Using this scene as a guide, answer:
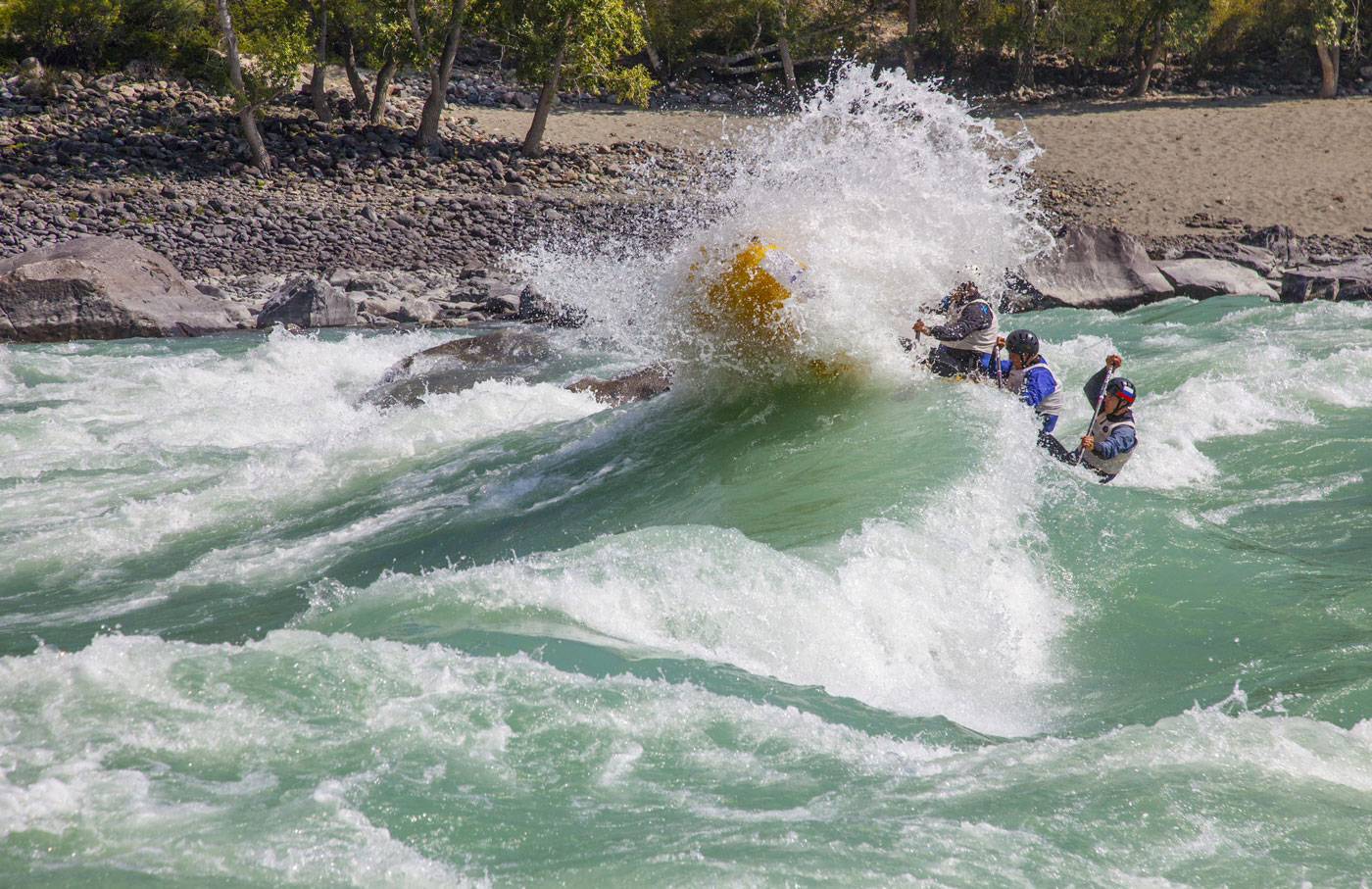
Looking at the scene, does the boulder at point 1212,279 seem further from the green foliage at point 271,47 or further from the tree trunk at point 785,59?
the green foliage at point 271,47

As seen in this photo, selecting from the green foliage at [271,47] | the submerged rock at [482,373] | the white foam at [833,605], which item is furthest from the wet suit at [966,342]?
the green foliage at [271,47]

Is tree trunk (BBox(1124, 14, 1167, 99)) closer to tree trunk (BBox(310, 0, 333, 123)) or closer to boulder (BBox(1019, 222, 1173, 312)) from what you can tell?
boulder (BBox(1019, 222, 1173, 312))

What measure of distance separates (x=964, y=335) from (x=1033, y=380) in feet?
2.24

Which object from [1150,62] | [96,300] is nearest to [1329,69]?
[1150,62]

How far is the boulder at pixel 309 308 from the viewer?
49.7 ft

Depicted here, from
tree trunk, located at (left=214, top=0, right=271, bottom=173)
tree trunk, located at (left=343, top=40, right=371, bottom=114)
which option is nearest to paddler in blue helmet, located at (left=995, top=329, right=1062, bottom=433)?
tree trunk, located at (left=214, top=0, right=271, bottom=173)

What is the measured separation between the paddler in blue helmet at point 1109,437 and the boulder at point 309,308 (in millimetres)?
11816

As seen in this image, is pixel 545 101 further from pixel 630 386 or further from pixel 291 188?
pixel 630 386

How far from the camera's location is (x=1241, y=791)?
9.95 ft

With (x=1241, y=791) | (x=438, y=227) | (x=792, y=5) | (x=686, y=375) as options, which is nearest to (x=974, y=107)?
(x=792, y=5)

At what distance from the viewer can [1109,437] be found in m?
6.56

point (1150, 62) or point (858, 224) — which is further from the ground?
point (1150, 62)

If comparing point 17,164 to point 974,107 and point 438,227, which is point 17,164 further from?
point 974,107

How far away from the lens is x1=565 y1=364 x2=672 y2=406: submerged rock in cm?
923
